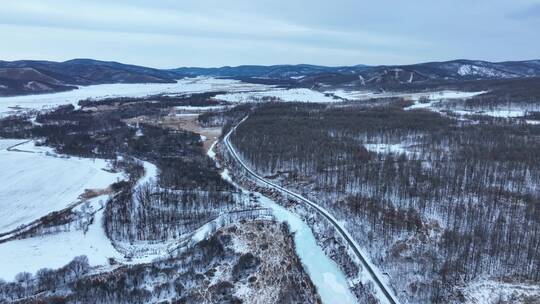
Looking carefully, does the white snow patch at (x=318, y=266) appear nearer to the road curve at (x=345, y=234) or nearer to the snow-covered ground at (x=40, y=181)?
the road curve at (x=345, y=234)

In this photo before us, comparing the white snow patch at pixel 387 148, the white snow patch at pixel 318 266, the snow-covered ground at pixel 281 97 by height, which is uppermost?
the snow-covered ground at pixel 281 97

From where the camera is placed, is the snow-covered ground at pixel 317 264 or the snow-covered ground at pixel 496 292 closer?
the snow-covered ground at pixel 496 292

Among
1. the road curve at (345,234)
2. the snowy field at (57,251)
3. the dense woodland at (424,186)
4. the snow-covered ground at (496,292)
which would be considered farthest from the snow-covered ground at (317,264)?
the snowy field at (57,251)

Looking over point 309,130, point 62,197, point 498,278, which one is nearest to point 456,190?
point 498,278

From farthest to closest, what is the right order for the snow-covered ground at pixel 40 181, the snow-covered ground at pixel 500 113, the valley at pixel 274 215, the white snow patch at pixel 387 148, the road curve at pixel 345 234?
the snow-covered ground at pixel 500 113, the white snow patch at pixel 387 148, the snow-covered ground at pixel 40 181, the valley at pixel 274 215, the road curve at pixel 345 234

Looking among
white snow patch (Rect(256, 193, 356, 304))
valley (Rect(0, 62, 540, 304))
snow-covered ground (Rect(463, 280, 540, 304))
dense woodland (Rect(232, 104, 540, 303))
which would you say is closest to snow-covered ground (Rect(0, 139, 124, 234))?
valley (Rect(0, 62, 540, 304))

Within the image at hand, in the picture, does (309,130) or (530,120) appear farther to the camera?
(530,120)

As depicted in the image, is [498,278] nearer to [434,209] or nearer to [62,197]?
[434,209]

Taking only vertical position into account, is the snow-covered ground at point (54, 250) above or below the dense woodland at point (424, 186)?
below
